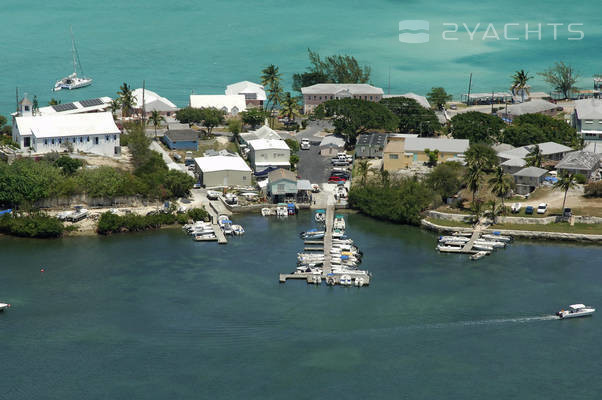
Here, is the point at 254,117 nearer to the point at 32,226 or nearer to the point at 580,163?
the point at 32,226

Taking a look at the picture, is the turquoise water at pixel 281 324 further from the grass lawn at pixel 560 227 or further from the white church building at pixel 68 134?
the white church building at pixel 68 134

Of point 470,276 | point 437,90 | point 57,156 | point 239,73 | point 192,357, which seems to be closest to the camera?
point 192,357

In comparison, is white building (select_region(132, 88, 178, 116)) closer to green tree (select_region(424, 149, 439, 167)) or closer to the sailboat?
the sailboat

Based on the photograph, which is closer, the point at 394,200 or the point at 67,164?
the point at 394,200

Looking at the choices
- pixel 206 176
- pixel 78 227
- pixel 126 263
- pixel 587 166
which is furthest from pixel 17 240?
pixel 587 166

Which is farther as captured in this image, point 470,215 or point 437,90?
point 437,90

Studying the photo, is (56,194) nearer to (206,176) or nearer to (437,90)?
(206,176)

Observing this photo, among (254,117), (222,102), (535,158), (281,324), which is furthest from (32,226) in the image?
(222,102)
